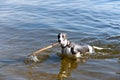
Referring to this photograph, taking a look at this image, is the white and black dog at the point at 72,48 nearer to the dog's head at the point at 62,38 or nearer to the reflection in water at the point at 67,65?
the dog's head at the point at 62,38

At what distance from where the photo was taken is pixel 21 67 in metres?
9.38

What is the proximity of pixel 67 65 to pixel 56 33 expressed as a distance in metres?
3.36

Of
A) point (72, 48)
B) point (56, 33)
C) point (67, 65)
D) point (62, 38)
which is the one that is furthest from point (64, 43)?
point (56, 33)

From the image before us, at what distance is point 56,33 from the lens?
42.4 ft

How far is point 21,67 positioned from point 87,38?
3.63 m

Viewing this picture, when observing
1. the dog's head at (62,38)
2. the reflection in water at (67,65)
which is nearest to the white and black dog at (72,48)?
the dog's head at (62,38)

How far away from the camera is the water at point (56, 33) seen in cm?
907

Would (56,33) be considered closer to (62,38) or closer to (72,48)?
(72,48)

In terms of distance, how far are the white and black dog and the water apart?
11.3 inches

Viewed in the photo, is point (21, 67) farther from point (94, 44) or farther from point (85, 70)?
point (94, 44)

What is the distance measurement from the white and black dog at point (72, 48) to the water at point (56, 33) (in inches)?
11.3

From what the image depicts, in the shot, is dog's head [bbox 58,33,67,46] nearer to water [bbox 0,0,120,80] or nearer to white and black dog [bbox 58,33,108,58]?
white and black dog [bbox 58,33,108,58]

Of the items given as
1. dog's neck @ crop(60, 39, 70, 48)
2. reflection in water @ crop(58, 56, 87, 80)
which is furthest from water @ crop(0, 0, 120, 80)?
dog's neck @ crop(60, 39, 70, 48)

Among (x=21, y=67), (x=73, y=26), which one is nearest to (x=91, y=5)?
(x=73, y=26)
